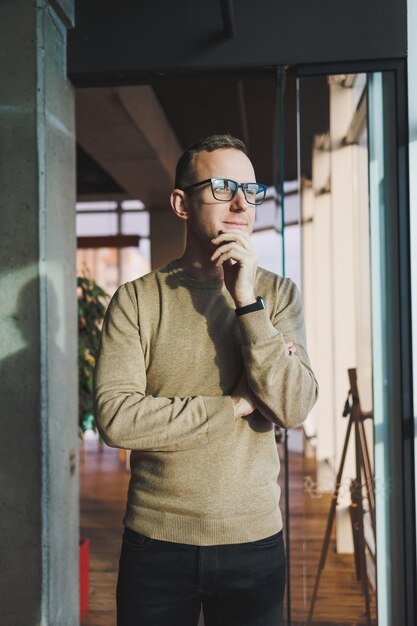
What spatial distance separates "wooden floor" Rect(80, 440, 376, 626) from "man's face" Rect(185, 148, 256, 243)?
1.62m

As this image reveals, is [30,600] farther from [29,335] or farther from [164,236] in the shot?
[164,236]

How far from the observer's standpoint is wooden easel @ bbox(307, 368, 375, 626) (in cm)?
256

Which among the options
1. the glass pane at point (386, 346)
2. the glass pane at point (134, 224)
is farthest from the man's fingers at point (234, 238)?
the glass pane at point (134, 224)

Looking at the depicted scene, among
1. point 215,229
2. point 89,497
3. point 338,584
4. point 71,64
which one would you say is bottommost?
point 89,497

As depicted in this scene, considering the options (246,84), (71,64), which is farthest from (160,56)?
(246,84)

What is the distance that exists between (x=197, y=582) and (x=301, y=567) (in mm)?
1576

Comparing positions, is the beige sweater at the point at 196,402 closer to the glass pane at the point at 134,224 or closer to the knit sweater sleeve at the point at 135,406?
the knit sweater sleeve at the point at 135,406

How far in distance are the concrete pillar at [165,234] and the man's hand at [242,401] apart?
6690mm

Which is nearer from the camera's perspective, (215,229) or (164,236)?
(215,229)

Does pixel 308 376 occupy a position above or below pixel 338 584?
above

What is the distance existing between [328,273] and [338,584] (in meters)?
1.34

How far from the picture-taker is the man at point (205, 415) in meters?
1.25

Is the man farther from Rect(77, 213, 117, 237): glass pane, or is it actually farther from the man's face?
Rect(77, 213, 117, 237): glass pane

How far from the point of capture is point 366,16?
2381mm
